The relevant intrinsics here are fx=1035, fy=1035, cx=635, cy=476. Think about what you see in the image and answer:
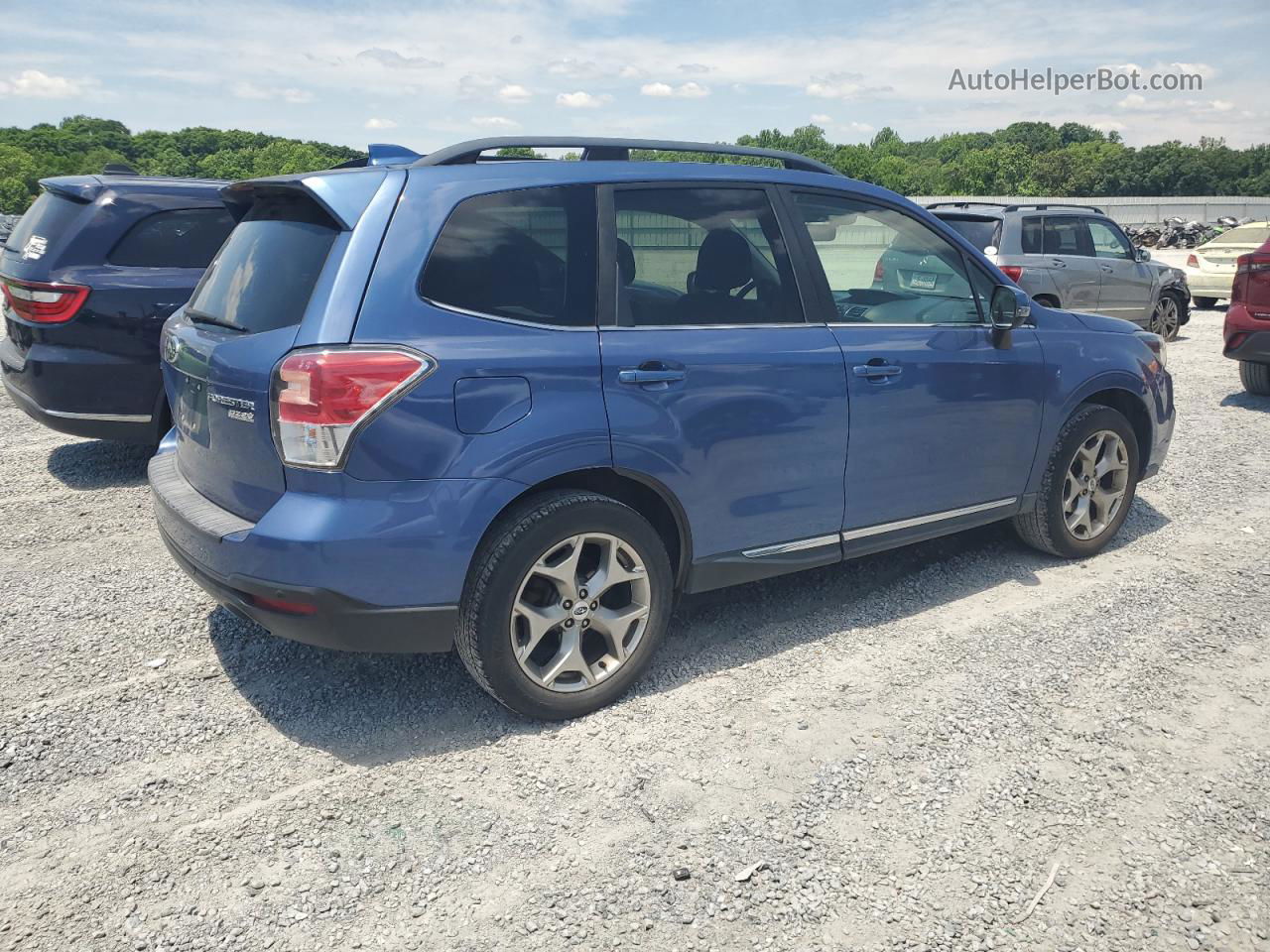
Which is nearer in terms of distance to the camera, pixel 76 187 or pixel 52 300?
pixel 52 300

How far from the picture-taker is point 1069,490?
5.16 meters

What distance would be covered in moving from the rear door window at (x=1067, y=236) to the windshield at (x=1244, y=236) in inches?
298

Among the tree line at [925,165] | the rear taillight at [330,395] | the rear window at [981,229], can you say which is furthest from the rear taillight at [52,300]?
the tree line at [925,165]

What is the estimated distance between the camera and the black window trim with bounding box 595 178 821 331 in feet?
11.7

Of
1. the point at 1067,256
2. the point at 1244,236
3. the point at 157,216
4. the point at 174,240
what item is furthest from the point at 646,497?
the point at 1244,236

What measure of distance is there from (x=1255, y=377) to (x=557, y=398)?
29.0 feet

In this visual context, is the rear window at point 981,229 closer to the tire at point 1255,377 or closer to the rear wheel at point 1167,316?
the tire at point 1255,377

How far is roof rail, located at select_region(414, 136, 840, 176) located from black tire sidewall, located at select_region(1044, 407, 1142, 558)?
1.77m

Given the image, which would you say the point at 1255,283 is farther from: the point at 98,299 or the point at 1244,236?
the point at 1244,236

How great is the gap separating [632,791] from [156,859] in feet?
4.44

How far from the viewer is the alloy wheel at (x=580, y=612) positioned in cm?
346

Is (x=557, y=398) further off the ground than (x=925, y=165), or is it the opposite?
(x=925, y=165)

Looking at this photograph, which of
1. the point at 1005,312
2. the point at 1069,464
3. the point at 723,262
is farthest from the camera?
the point at 1069,464

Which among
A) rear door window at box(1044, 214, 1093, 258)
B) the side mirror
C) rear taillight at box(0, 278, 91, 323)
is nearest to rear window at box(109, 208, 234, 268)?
rear taillight at box(0, 278, 91, 323)
